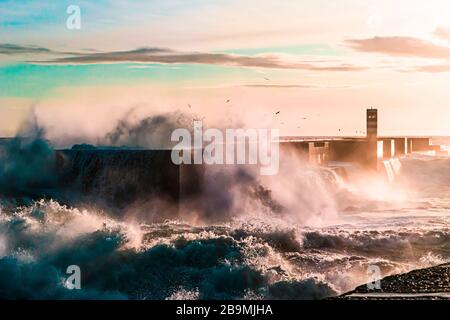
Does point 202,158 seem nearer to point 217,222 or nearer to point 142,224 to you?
point 217,222

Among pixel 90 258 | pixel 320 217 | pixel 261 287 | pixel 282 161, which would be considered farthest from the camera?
pixel 282 161

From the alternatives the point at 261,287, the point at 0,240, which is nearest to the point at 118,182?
the point at 0,240

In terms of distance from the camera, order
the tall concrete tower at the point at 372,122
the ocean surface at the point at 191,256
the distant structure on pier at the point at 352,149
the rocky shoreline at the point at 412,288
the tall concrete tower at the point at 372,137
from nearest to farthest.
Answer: the rocky shoreline at the point at 412,288
the ocean surface at the point at 191,256
the distant structure on pier at the point at 352,149
the tall concrete tower at the point at 372,137
the tall concrete tower at the point at 372,122

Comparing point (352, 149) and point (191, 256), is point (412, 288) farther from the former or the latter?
point (352, 149)

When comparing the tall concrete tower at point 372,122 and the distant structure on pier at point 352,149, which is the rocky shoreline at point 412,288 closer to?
the distant structure on pier at point 352,149

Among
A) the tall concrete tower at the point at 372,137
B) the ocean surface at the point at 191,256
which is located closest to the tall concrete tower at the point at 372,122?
the tall concrete tower at the point at 372,137

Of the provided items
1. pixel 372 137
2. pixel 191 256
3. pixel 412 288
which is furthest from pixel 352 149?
pixel 412 288
